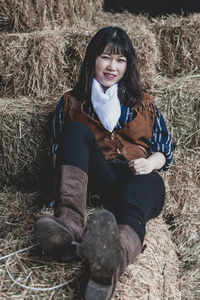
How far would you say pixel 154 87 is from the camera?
2.13 metres

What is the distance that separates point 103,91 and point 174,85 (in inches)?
22.3

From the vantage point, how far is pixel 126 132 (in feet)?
5.49

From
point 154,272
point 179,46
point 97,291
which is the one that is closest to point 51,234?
point 97,291

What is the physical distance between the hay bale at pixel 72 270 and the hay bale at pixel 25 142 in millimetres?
393

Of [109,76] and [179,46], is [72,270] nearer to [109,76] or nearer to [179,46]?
[109,76]

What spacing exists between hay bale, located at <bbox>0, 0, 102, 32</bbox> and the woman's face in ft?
3.19

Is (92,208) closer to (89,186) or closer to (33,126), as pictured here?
(89,186)

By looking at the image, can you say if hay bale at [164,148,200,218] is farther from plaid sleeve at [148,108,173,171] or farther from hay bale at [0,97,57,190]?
hay bale at [0,97,57,190]

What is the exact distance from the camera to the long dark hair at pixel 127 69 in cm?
168

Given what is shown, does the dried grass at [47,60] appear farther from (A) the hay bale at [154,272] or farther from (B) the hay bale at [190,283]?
(B) the hay bale at [190,283]

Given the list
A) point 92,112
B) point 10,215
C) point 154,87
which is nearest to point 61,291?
point 10,215

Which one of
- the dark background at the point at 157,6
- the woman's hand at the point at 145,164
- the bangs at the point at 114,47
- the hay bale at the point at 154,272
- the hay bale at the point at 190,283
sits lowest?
the hay bale at the point at 190,283

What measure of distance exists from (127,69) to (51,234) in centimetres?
101

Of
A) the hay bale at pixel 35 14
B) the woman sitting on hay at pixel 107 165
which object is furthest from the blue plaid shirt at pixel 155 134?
the hay bale at pixel 35 14
